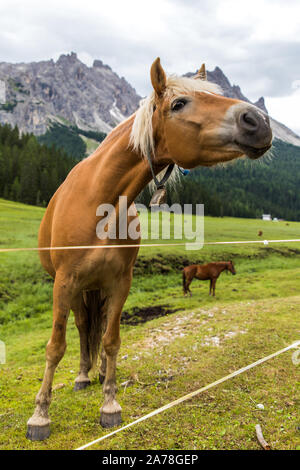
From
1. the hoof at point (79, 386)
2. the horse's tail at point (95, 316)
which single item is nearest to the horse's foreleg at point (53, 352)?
the horse's tail at point (95, 316)

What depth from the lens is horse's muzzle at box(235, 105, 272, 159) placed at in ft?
7.80

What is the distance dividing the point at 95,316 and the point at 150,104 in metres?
3.04

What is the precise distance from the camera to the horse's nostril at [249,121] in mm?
2369

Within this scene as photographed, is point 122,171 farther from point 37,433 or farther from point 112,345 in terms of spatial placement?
point 37,433

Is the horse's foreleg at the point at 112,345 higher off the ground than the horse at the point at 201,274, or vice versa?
the horse's foreleg at the point at 112,345

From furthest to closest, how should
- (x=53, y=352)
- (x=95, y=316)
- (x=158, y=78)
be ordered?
(x=95, y=316), (x=53, y=352), (x=158, y=78)

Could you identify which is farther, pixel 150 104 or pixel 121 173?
pixel 121 173

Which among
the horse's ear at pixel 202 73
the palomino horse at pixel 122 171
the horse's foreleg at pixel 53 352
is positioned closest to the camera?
the palomino horse at pixel 122 171

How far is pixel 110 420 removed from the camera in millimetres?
3502

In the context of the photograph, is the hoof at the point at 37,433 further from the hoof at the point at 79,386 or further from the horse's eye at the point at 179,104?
the horse's eye at the point at 179,104

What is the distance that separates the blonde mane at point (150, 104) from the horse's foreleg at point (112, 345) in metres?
1.60

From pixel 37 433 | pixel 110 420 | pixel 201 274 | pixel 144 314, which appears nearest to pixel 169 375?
pixel 110 420

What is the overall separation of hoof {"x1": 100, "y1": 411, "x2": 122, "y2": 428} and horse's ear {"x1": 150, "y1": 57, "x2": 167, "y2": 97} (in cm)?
349
